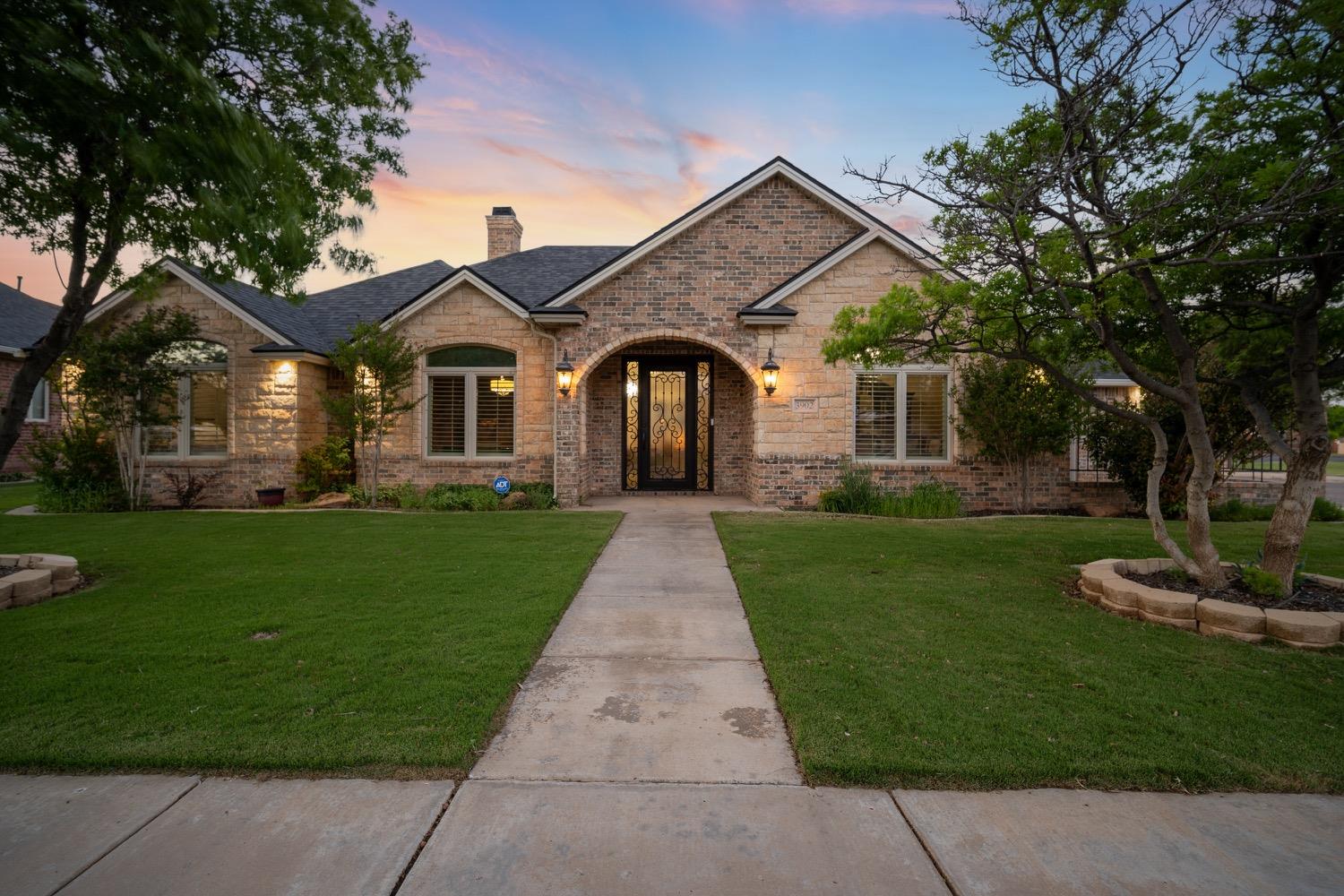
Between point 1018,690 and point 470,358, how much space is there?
38.4 ft

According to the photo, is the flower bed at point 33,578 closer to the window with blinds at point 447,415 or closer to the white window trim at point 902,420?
the window with blinds at point 447,415

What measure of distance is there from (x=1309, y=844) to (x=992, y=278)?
4193 mm

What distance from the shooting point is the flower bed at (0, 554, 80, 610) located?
17.8ft

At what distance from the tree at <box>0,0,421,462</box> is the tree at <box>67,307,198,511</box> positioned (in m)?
6.93

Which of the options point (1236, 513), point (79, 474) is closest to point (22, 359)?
point (79, 474)

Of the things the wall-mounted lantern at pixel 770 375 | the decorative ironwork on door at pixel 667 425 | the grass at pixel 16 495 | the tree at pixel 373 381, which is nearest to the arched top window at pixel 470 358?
the tree at pixel 373 381

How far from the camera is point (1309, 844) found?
2.39 meters

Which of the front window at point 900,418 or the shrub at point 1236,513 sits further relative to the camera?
the front window at point 900,418

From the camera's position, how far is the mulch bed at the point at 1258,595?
16.2 feet

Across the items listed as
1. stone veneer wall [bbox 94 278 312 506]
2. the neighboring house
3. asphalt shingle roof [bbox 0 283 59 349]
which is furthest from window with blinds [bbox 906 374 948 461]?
asphalt shingle roof [bbox 0 283 59 349]

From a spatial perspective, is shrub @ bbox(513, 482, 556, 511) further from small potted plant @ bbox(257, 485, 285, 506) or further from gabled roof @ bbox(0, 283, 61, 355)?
gabled roof @ bbox(0, 283, 61, 355)

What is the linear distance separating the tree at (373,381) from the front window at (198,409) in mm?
2714

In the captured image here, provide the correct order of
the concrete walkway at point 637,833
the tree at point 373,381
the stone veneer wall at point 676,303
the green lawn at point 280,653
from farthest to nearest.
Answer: the stone veneer wall at point 676,303, the tree at point 373,381, the green lawn at point 280,653, the concrete walkway at point 637,833

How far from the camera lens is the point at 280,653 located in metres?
4.19
